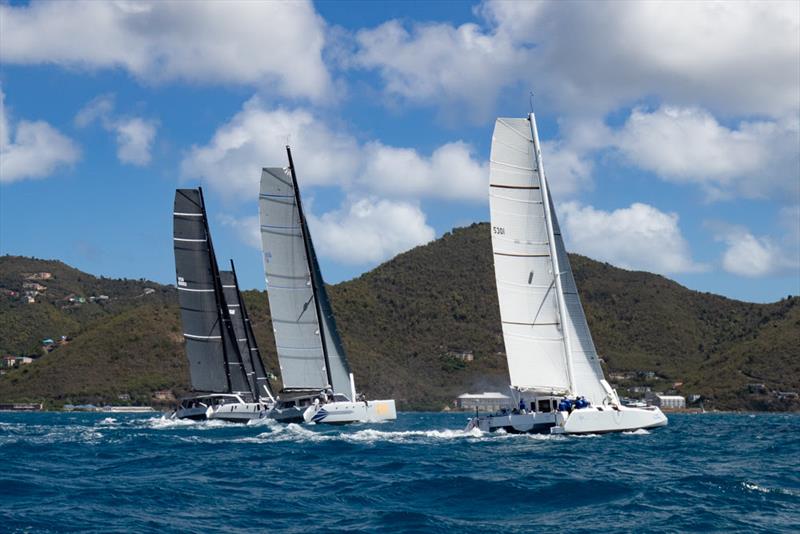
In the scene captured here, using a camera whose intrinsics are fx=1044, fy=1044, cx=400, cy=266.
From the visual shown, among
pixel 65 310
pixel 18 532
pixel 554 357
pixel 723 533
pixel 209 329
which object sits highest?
pixel 65 310

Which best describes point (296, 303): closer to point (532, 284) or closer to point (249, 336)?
point (249, 336)

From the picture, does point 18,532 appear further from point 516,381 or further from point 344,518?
point 516,381

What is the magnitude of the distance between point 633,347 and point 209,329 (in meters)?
98.7

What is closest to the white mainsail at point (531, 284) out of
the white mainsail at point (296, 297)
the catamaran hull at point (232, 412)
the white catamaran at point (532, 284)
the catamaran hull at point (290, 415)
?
the white catamaran at point (532, 284)

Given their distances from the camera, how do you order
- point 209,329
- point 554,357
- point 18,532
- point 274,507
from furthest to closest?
1. point 209,329
2. point 554,357
3. point 274,507
4. point 18,532

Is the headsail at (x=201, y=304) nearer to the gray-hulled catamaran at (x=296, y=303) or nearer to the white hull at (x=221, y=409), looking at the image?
the white hull at (x=221, y=409)

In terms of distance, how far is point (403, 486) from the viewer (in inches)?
987

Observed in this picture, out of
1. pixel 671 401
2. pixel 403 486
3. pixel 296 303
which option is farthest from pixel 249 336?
pixel 671 401

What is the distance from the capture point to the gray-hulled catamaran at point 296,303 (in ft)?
182

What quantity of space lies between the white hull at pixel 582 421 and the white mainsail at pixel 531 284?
7.05 ft

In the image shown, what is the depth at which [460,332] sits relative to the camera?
159000 mm


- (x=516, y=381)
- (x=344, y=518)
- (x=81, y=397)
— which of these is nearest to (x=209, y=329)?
(x=516, y=381)

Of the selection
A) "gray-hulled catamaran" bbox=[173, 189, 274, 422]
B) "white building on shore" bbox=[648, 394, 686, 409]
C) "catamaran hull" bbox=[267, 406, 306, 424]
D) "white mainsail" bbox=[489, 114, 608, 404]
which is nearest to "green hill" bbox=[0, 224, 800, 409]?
"white building on shore" bbox=[648, 394, 686, 409]

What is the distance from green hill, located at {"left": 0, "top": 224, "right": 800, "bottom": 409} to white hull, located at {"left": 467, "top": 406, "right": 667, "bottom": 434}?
8383 cm
